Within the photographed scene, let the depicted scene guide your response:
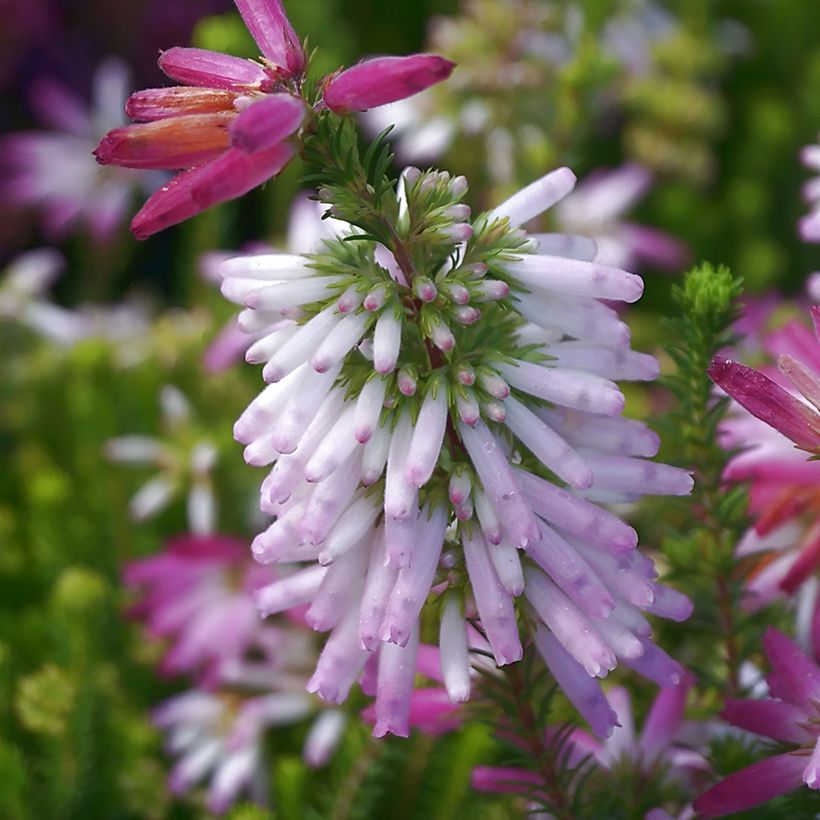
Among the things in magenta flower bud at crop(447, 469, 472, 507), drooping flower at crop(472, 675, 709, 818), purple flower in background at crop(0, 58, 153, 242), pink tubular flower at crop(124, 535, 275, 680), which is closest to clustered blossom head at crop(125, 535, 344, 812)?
pink tubular flower at crop(124, 535, 275, 680)

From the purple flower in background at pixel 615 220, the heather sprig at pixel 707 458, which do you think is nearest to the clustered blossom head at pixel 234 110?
the heather sprig at pixel 707 458

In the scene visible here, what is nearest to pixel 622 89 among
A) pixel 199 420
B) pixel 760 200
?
pixel 760 200

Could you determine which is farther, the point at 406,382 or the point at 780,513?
the point at 780,513

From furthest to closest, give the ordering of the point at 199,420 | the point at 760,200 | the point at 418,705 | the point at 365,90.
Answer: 1. the point at 760,200
2. the point at 199,420
3. the point at 418,705
4. the point at 365,90

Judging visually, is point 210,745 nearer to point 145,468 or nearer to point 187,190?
point 145,468

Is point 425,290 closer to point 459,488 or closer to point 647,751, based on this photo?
point 459,488

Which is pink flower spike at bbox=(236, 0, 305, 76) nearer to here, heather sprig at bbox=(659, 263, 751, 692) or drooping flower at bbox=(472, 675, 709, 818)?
heather sprig at bbox=(659, 263, 751, 692)

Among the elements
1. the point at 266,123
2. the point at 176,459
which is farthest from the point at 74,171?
the point at 266,123
